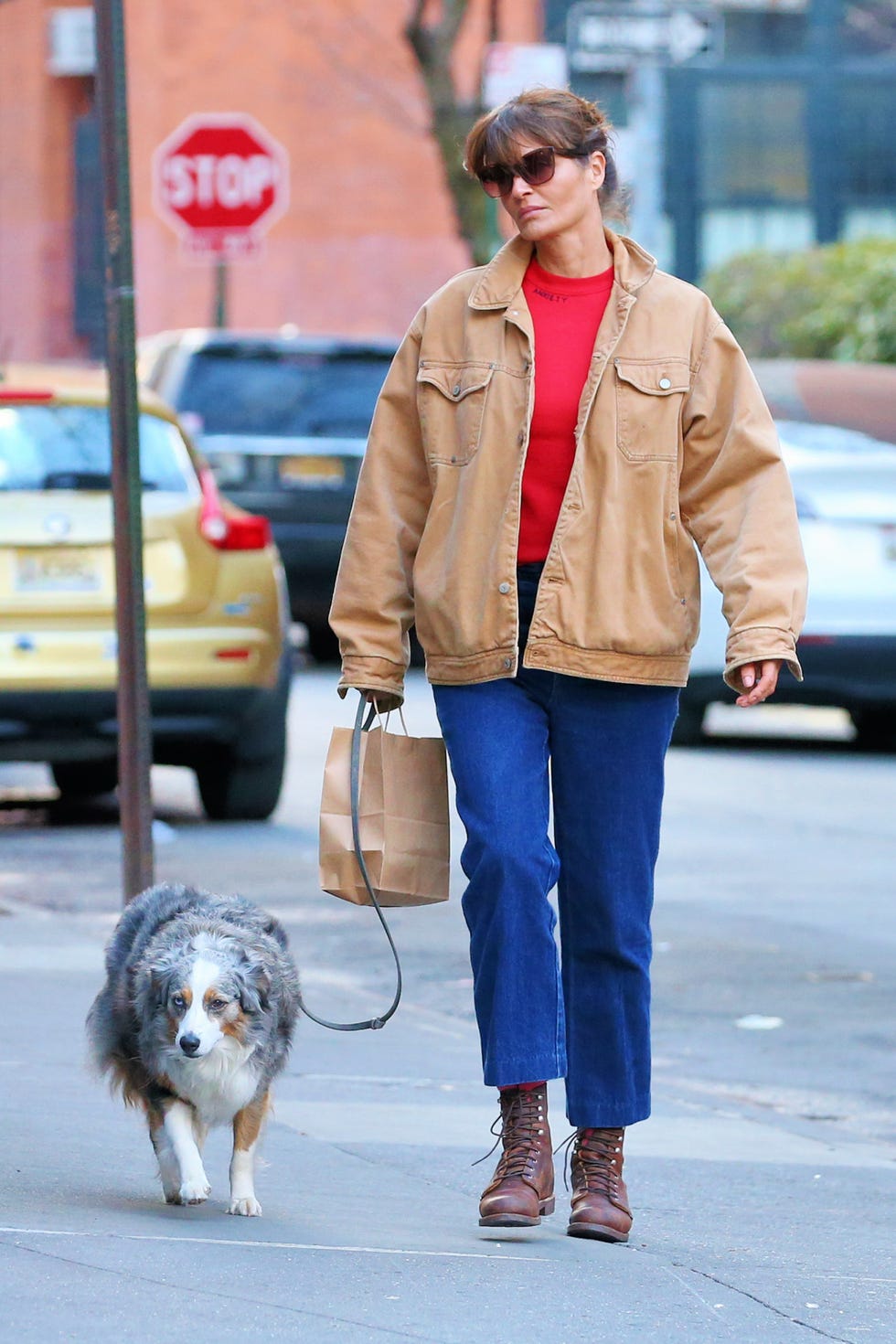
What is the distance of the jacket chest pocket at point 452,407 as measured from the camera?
14.3 ft

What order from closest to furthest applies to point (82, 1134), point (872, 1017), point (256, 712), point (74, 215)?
point (82, 1134) < point (872, 1017) < point (256, 712) < point (74, 215)

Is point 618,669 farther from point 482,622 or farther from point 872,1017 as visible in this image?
point 872,1017

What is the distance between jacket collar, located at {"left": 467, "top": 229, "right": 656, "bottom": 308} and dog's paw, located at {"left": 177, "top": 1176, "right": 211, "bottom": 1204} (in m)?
1.59

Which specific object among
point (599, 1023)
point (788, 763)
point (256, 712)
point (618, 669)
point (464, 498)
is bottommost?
point (788, 763)

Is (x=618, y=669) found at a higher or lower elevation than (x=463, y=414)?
lower

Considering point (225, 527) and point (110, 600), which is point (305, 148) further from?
point (110, 600)

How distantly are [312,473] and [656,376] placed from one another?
35.0ft

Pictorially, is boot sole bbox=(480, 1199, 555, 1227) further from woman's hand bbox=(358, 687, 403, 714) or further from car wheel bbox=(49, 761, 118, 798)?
car wheel bbox=(49, 761, 118, 798)

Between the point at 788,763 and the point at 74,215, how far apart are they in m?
19.6

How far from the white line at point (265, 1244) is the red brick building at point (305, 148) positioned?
80.7ft

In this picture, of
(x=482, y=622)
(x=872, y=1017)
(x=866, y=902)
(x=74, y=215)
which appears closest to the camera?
(x=482, y=622)

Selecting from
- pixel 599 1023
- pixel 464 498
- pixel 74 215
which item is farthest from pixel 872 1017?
pixel 74 215

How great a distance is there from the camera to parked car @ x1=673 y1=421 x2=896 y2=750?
465 inches

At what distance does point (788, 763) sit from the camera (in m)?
12.1
